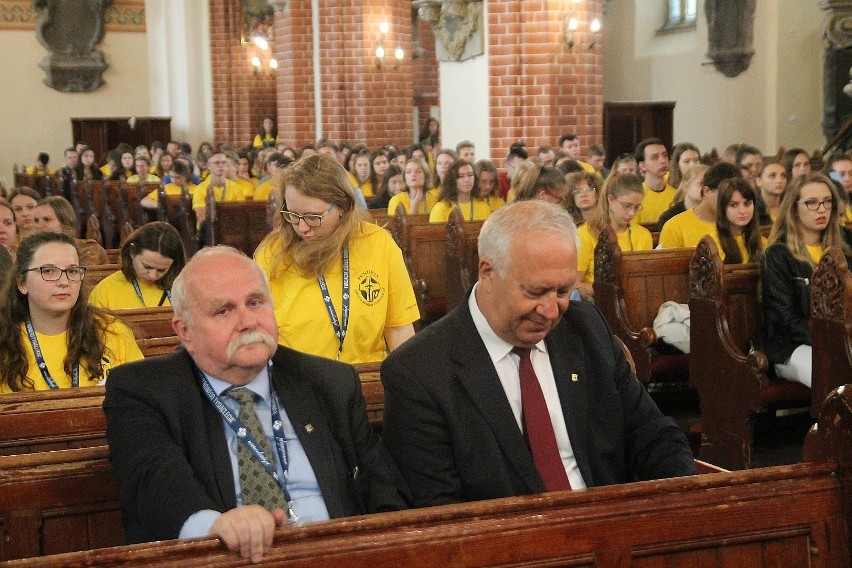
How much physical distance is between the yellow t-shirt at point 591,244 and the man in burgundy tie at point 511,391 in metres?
4.00

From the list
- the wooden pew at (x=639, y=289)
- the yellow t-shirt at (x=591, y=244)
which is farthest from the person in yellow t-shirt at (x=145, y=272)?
the yellow t-shirt at (x=591, y=244)

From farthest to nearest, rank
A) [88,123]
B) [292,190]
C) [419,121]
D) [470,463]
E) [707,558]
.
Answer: [419,121], [88,123], [292,190], [470,463], [707,558]

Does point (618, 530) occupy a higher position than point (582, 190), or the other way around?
point (582, 190)

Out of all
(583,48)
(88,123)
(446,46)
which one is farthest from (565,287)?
(88,123)

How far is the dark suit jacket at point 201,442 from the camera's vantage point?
8.46ft

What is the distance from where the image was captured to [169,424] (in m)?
2.69

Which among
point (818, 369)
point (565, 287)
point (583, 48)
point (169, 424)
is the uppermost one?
point (583, 48)

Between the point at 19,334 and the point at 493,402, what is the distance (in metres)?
2.11

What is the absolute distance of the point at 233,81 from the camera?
23766 millimetres

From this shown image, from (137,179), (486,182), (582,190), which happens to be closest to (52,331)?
(582,190)

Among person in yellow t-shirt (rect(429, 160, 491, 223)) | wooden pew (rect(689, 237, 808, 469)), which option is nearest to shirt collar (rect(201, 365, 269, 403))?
wooden pew (rect(689, 237, 808, 469))

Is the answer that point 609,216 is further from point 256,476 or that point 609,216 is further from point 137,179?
point 137,179

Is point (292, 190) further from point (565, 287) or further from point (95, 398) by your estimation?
point (565, 287)

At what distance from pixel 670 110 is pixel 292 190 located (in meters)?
13.9
